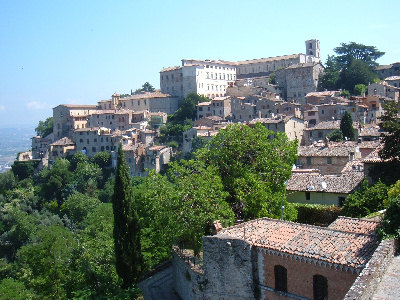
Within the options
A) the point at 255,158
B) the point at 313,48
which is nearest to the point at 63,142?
the point at 255,158

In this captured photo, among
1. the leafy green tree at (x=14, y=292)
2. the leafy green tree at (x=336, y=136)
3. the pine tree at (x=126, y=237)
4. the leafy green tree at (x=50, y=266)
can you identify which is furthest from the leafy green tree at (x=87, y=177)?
the pine tree at (x=126, y=237)

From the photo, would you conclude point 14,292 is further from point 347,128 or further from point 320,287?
point 347,128

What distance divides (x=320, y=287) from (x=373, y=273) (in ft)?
13.0

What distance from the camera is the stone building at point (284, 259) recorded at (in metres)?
15.2

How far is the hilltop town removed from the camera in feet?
53.2

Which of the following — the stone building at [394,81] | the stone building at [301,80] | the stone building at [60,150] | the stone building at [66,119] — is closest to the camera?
the stone building at [394,81]

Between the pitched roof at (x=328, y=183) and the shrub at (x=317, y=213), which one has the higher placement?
the pitched roof at (x=328, y=183)

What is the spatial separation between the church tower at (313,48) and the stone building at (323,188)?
97.2 meters

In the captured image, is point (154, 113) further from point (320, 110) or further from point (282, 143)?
point (282, 143)

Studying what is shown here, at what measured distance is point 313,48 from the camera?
123 m

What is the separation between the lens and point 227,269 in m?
18.0

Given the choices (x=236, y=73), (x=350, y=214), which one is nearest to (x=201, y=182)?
(x=350, y=214)

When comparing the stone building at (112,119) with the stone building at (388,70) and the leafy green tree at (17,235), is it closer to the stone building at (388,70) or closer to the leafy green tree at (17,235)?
the leafy green tree at (17,235)

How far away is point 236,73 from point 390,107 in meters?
87.4
